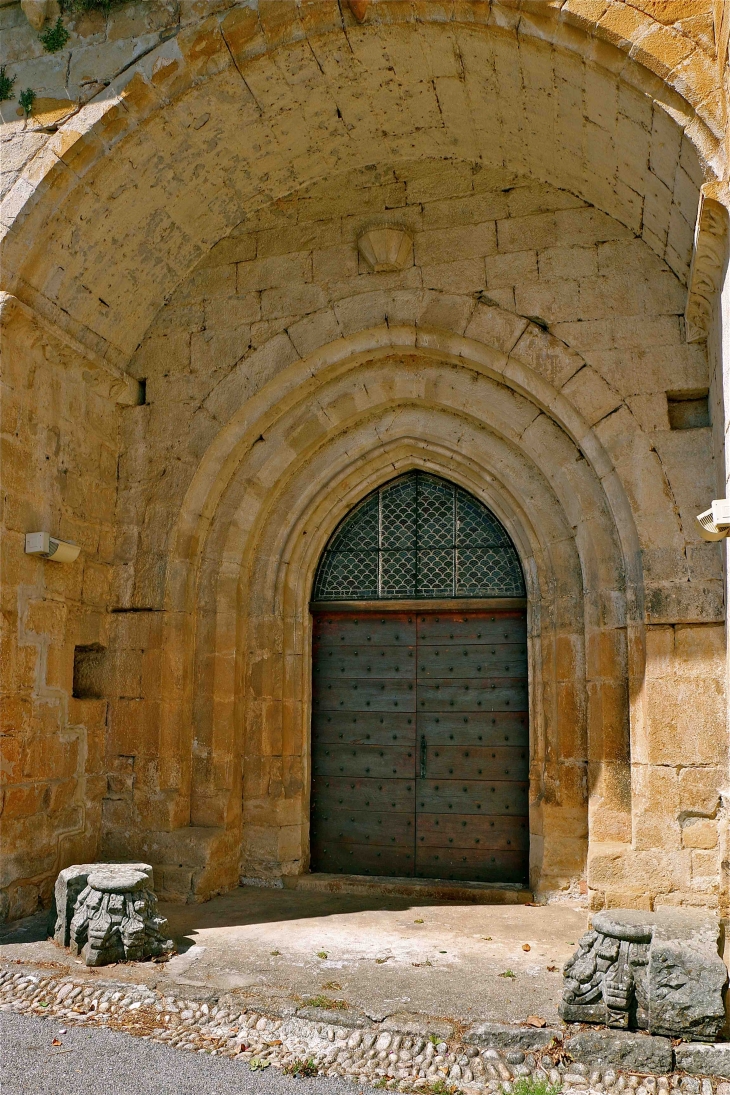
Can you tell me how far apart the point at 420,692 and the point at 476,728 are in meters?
0.44

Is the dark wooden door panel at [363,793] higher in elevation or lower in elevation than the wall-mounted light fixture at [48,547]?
lower

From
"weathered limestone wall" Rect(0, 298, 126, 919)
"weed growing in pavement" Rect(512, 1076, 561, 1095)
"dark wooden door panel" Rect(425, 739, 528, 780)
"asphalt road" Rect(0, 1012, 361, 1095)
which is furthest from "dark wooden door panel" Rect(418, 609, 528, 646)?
"asphalt road" Rect(0, 1012, 361, 1095)

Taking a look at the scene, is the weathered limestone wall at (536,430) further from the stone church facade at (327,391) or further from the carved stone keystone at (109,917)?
the carved stone keystone at (109,917)

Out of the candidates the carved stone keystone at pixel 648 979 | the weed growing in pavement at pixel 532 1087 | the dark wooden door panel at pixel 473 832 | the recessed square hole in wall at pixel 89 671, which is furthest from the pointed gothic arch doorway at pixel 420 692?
the weed growing in pavement at pixel 532 1087

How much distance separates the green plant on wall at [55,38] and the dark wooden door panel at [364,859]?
5259 millimetres

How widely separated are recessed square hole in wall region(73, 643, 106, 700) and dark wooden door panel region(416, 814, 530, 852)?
2310 millimetres

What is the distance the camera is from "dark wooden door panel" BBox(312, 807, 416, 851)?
5.77 metres

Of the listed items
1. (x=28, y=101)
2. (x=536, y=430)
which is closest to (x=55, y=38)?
(x=28, y=101)

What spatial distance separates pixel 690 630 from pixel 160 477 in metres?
3.53

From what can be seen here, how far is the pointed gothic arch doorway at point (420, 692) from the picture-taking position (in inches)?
223

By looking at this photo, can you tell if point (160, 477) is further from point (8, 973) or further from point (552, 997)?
point (552, 997)

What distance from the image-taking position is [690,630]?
4734 millimetres

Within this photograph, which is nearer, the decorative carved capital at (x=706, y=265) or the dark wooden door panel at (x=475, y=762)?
the decorative carved capital at (x=706, y=265)

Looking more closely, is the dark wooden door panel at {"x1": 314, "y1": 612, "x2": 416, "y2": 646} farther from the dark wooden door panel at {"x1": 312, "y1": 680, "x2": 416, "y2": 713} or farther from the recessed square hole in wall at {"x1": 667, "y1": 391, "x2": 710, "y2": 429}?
the recessed square hole in wall at {"x1": 667, "y1": 391, "x2": 710, "y2": 429}
